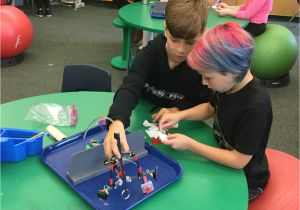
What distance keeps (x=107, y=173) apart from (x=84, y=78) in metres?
0.82

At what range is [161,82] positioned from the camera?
151 centimetres

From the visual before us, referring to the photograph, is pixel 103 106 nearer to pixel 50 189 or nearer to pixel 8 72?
pixel 50 189

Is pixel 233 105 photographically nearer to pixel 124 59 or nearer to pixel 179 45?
pixel 179 45

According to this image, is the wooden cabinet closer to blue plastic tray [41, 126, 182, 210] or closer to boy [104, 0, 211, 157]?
boy [104, 0, 211, 157]

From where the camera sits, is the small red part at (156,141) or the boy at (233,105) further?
the small red part at (156,141)

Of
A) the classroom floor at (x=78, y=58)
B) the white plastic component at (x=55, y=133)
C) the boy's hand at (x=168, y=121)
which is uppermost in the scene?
the boy's hand at (x=168, y=121)

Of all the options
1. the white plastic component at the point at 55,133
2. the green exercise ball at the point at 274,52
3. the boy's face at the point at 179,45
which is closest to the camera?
the white plastic component at the point at 55,133

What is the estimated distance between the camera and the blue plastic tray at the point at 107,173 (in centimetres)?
93

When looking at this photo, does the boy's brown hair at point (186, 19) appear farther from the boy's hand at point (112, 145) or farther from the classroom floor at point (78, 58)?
the classroom floor at point (78, 58)

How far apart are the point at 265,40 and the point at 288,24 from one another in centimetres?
252

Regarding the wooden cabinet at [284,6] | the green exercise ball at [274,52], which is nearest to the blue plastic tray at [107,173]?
A: the green exercise ball at [274,52]

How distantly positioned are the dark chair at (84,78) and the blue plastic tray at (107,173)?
553mm

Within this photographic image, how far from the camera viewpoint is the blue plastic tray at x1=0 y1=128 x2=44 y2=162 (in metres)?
1.01

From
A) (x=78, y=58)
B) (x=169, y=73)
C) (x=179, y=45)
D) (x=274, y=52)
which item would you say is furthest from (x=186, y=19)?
(x=78, y=58)
